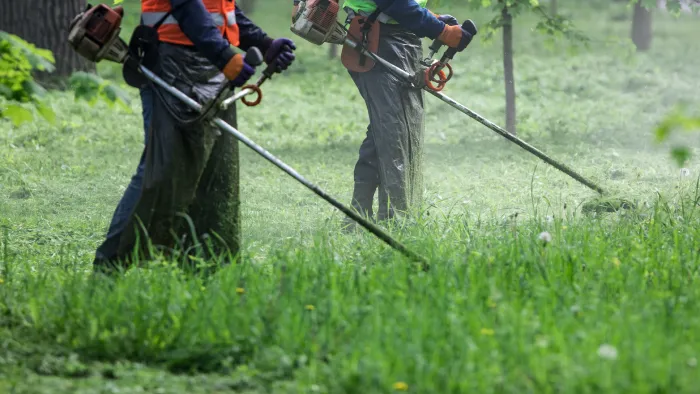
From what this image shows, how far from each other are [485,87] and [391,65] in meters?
8.74

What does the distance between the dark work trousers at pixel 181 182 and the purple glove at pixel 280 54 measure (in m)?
0.26

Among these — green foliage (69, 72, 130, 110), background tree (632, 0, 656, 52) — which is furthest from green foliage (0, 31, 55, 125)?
background tree (632, 0, 656, 52)

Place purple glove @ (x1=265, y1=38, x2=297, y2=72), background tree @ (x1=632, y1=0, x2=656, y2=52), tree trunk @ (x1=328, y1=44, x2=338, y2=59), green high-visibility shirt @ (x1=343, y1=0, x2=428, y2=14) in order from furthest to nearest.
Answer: background tree @ (x1=632, y1=0, x2=656, y2=52), tree trunk @ (x1=328, y1=44, x2=338, y2=59), green high-visibility shirt @ (x1=343, y1=0, x2=428, y2=14), purple glove @ (x1=265, y1=38, x2=297, y2=72)

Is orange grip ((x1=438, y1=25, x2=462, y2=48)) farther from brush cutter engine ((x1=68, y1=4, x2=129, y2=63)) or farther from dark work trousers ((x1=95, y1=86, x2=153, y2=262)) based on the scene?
brush cutter engine ((x1=68, y1=4, x2=129, y2=63))

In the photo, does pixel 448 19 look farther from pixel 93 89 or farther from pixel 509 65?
pixel 509 65

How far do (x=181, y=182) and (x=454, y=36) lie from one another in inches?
97.2

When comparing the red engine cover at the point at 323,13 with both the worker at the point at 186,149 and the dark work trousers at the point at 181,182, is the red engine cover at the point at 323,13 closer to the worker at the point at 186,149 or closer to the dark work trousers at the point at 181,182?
the worker at the point at 186,149

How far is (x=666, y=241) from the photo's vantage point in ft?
18.2

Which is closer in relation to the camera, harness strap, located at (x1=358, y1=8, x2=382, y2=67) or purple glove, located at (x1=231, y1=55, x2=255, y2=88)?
purple glove, located at (x1=231, y1=55, x2=255, y2=88)

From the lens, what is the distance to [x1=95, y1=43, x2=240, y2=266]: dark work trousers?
194 inches

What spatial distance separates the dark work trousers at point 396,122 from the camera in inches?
268

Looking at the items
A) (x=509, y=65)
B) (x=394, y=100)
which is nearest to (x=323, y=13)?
(x=394, y=100)

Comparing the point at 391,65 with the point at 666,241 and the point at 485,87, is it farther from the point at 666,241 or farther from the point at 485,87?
the point at 485,87

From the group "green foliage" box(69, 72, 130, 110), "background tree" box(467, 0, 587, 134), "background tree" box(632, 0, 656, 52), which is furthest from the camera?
"background tree" box(632, 0, 656, 52)
